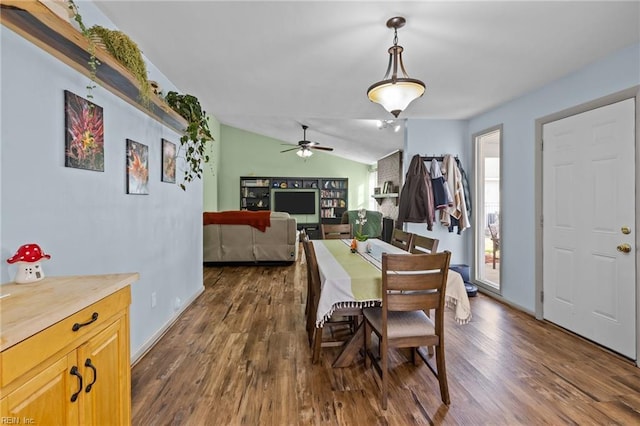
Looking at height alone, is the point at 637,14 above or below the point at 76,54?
above

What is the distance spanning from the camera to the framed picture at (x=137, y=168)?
2.18 m

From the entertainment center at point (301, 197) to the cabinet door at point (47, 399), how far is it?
8189 millimetres

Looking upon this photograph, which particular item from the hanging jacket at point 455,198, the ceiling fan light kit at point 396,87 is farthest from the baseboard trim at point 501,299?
the ceiling fan light kit at point 396,87

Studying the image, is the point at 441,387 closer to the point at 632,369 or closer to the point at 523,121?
the point at 632,369

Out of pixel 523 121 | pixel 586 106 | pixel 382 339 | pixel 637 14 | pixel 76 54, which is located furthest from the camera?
pixel 523 121

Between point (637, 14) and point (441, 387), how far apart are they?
2.69 m

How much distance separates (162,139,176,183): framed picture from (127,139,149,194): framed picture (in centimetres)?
33

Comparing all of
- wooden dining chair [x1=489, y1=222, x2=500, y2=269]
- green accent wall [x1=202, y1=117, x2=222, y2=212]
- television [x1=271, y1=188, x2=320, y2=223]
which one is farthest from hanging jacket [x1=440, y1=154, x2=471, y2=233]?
television [x1=271, y1=188, x2=320, y2=223]

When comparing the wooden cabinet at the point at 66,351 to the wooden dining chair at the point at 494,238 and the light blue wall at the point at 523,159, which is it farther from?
the wooden dining chair at the point at 494,238

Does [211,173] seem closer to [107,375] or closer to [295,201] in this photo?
[295,201]

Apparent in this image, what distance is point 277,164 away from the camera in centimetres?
929

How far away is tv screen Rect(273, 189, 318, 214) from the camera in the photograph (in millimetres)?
9188

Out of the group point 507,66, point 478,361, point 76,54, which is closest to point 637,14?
point 507,66

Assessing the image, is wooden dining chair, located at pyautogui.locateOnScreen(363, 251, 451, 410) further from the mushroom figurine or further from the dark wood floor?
the mushroom figurine
